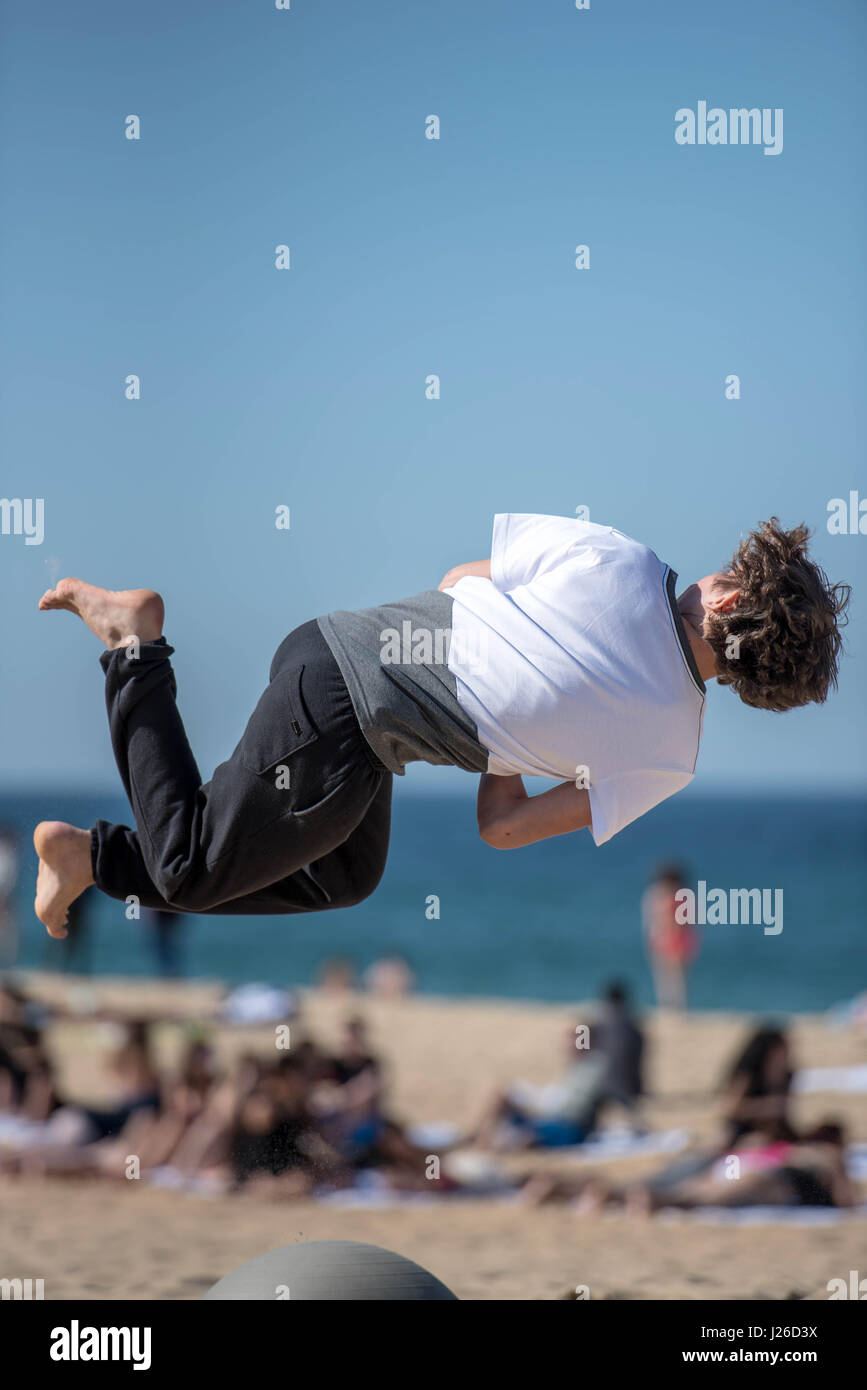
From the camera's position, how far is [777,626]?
3.11 meters

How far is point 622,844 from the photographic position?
170 feet

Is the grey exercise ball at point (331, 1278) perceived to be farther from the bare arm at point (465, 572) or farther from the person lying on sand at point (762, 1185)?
the person lying on sand at point (762, 1185)

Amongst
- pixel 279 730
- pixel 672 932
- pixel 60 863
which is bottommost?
pixel 672 932

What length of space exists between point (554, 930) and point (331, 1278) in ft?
118

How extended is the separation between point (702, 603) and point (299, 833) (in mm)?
1085

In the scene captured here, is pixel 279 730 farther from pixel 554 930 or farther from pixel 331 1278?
pixel 554 930

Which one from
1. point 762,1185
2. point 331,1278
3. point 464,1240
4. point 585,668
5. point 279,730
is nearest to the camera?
point 585,668

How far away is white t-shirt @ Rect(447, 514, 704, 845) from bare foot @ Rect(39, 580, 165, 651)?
2.49 feet

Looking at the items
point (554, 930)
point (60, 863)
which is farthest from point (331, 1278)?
point (554, 930)

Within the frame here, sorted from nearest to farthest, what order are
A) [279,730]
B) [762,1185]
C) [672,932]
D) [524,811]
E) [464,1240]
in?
[279,730] < [524,811] < [464,1240] < [762,1185] < [672,932]

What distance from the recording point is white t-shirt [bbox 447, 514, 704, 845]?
307 cm

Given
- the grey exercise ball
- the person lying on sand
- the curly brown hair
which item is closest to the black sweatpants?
the curly brown hair
